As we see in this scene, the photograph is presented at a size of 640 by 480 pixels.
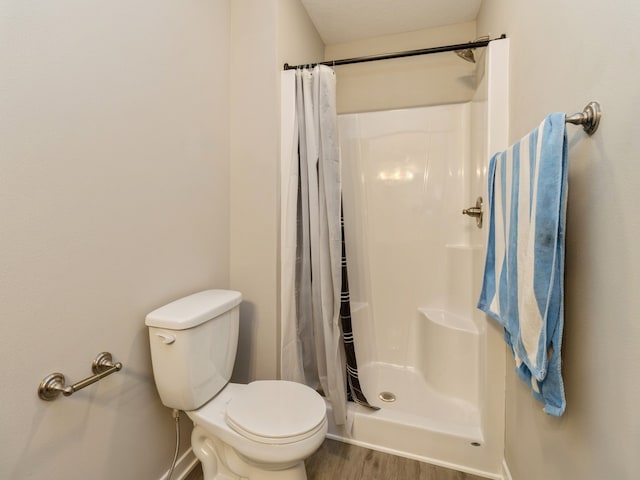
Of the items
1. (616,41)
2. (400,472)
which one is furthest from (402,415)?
(616,41)

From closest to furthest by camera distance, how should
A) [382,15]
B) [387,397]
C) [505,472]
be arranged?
[505,472], [387,397], [382,15]

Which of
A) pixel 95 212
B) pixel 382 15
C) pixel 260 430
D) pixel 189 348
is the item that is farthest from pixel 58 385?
pixel 382 15

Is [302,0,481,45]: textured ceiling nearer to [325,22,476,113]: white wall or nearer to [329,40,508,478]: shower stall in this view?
[325,22,476,113]: white wall

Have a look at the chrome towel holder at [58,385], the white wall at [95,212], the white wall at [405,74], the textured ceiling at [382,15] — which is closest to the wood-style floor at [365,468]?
the white wall at [95,212]

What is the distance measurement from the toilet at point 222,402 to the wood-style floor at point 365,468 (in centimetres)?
30

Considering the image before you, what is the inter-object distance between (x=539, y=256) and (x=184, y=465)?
1.65m


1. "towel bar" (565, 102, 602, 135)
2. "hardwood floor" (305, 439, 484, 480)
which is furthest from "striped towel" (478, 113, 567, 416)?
"hardwood floor" (305, 439, 484, 480)

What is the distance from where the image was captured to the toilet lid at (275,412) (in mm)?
1036

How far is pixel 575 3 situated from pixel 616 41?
26 centimetres

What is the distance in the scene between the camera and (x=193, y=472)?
1383 mm

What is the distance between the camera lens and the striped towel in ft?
2.40

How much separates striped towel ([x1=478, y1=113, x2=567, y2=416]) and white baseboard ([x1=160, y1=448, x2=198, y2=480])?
1431mm

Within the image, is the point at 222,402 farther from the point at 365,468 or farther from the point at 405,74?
the point at 405,74

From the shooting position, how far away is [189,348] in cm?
111
